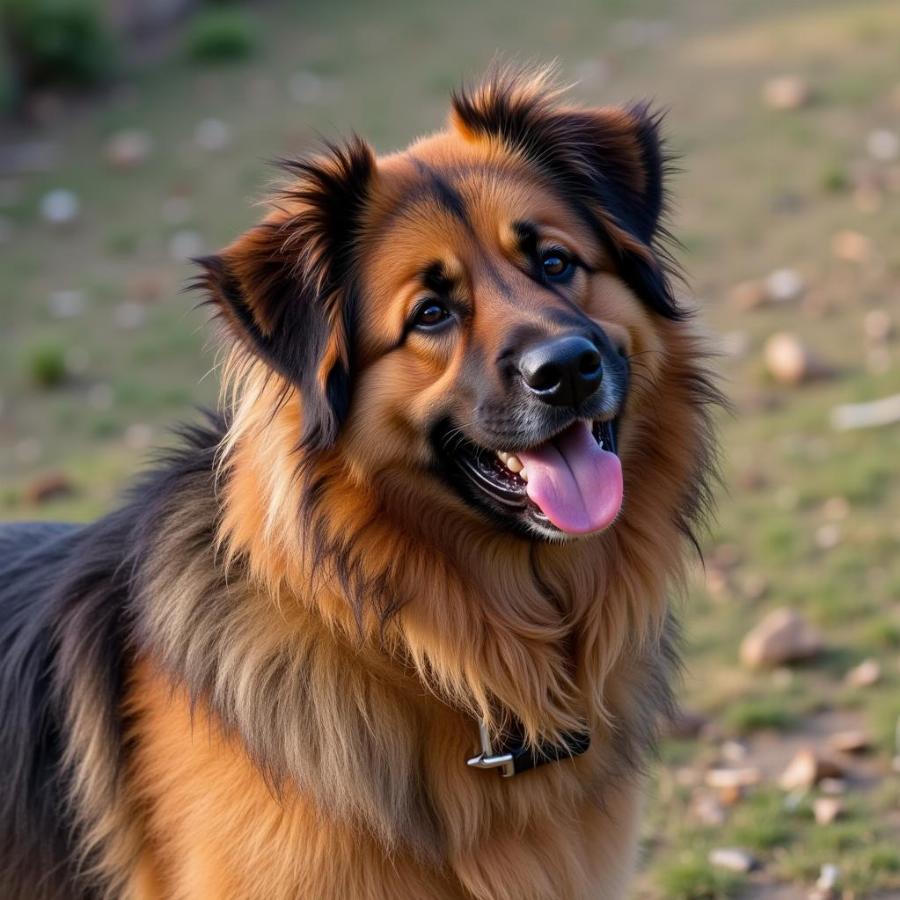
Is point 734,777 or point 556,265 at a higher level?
point 556,265

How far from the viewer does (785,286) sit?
842 cm

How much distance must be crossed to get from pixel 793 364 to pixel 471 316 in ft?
14.9

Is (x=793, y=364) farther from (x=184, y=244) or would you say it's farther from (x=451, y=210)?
(x=184, y=244)

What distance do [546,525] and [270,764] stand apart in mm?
858

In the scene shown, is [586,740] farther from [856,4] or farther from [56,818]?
[856,4]

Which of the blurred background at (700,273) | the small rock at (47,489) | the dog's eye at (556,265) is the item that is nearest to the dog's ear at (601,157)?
the dog's eye at (556,265)

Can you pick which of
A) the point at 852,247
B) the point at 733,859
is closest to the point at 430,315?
the point at 733,859

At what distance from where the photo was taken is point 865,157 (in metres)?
10.0

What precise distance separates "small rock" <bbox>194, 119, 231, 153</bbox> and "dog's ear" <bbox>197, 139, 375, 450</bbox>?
862cm

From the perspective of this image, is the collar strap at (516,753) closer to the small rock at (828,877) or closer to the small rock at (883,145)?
the small rock at (828,877)

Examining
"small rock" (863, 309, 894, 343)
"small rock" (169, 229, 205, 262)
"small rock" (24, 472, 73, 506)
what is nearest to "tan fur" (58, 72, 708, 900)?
"small rock" (24, 472, 73, 506)

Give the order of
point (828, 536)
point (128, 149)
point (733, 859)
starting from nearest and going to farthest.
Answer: point (733, 859) < point (828, 536) < point (128, 149)

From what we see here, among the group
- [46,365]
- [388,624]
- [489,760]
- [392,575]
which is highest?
[46,365]

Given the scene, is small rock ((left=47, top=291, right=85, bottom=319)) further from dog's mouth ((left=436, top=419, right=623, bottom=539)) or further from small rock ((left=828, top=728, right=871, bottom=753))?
dog's mouth ((left=436, top=419, right=623, bottom=539))
